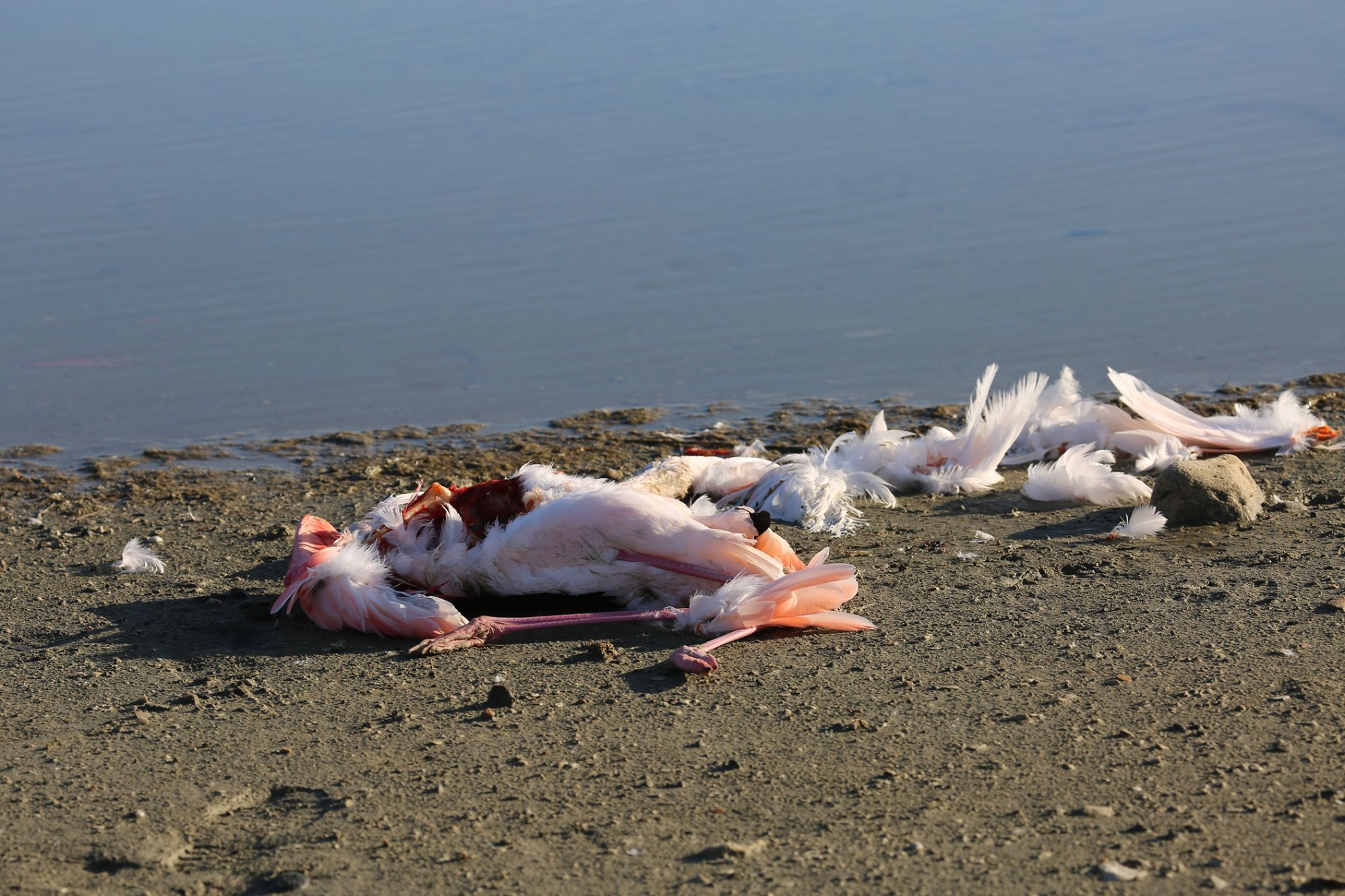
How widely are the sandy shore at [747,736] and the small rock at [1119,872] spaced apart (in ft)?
0.04

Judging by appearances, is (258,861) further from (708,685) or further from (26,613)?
(26,613)

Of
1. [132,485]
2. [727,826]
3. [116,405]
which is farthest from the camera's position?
[116,405]

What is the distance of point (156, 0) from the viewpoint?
2553cm

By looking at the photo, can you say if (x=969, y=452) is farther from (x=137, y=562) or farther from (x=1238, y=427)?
(x=137, y=562)

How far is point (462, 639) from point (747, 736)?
1259 millimetres

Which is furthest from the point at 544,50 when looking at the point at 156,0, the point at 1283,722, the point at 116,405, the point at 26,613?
the point at 1283,722

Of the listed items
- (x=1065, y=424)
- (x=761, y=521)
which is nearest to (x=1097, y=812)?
(x=761, y=521)

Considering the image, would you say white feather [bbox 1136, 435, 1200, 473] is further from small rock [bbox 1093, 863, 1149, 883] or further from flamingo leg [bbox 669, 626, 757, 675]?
small rock [bbox 1093, 863, 1149, 883]

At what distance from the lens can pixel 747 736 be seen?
4039 millimetres

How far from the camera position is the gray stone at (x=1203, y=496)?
572 centimetres

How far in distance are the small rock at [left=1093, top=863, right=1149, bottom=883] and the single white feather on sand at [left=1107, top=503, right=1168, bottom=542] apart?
2664 millimetres

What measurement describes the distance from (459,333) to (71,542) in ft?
13.3

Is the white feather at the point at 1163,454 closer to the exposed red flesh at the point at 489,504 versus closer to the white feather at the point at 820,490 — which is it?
the white feather at the point at 820,490

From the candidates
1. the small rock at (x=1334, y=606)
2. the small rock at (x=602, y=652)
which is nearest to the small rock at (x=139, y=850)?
the small rock at (x=602, y=652)
